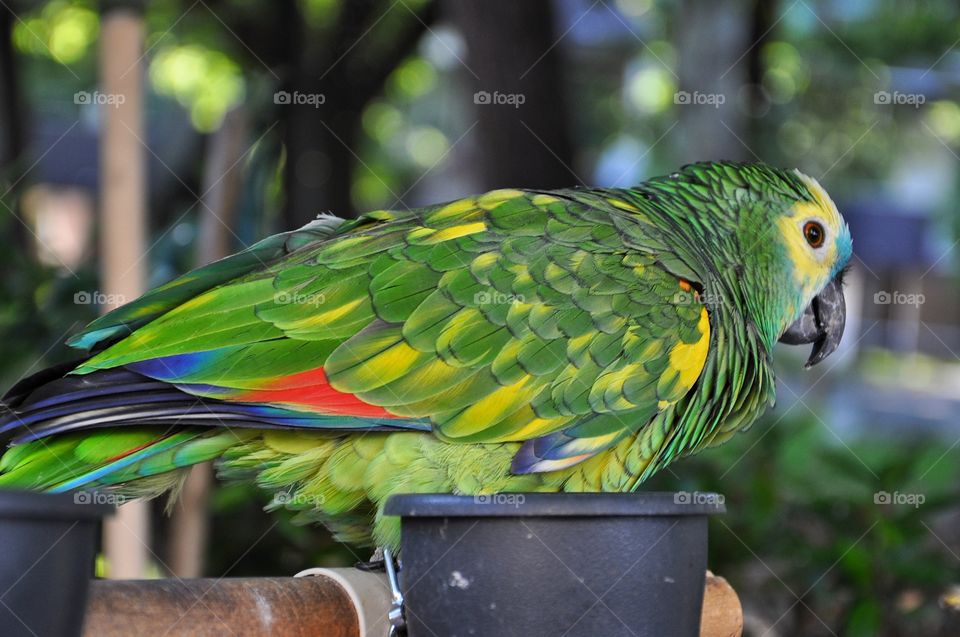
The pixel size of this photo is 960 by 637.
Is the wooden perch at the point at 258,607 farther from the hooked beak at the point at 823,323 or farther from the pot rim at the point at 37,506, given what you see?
the hooked beak at the point at 823,323

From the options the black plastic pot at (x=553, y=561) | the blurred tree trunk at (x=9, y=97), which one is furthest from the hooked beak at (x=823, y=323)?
the blurred tree trunk at (x=9, y=97)

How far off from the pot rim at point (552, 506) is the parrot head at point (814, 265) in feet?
4.33

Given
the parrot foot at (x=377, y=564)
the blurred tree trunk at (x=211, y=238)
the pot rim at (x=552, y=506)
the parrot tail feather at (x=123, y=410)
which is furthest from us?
the blurred tree trunk at (x=211, y=238)

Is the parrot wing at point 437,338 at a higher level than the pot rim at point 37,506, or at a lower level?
lower

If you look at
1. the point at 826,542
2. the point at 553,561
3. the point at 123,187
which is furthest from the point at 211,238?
the point at 826,542

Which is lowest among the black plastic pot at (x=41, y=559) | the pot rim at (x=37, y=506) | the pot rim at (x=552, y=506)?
the pot rim at (x=552, y=506)

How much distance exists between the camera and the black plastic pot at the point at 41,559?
100 centimetres

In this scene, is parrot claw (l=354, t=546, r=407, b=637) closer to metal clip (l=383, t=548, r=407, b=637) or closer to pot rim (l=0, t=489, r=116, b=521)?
metal clip (l=383, t=548, r=407, b=637)

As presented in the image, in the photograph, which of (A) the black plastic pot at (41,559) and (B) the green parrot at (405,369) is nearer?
(A) the black plastic pot at (41,559)

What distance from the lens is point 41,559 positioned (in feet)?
3.35

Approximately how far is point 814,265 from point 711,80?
6.30 feet

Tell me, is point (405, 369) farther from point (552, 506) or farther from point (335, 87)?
point (335, 87)

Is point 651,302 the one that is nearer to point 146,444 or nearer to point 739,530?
point 146,444

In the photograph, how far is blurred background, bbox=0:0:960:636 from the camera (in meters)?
3.06
